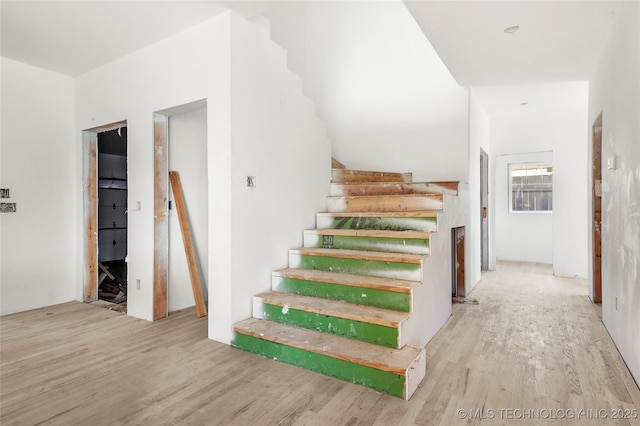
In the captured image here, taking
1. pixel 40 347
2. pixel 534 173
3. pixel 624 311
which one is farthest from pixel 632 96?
pixel 534 173

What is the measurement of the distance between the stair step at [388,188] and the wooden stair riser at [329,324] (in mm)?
1606

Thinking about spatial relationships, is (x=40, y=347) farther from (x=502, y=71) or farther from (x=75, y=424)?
(x=502, y=71)

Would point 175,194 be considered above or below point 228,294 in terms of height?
above

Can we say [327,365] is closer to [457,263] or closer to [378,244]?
[378,244]

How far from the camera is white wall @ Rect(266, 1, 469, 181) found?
A: 14.4 feet

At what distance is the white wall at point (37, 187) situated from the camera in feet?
11.8

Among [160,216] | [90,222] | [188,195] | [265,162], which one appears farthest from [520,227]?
[90,222]

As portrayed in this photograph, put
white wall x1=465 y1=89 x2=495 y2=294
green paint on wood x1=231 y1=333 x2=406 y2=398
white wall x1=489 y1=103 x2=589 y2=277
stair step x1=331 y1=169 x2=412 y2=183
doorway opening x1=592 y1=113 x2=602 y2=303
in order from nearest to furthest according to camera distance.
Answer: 1. green paint on wood x1=231 y1=333 x2=406 y2=398
2. doorway opening x1=592 y1=113 x2=602 y2=303
3. stair step x1=331 y1=169 x2=412 y2=183
4. white wall x1=465 y1=89 x2=495 y2=294
5. white wall x1=489 y1=103 x2=589 y2=277

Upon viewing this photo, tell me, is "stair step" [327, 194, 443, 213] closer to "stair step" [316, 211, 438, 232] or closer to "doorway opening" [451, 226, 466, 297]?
"stair step" [316, 211, 438, 232]

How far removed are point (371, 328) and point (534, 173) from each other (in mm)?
6150

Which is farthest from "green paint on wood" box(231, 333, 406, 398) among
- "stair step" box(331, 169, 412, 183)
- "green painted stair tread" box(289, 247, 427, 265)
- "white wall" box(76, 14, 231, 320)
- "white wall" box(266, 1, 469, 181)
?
"white wall" box(266, 1, 469, 181)

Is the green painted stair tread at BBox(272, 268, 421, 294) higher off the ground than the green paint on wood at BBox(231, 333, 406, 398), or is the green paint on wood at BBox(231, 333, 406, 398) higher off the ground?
the green painted stair tread at BBox(272, 268, 421, 294)

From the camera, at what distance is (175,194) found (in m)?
3.53

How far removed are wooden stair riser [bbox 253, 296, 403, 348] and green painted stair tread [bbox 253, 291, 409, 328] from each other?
2 centimetres
